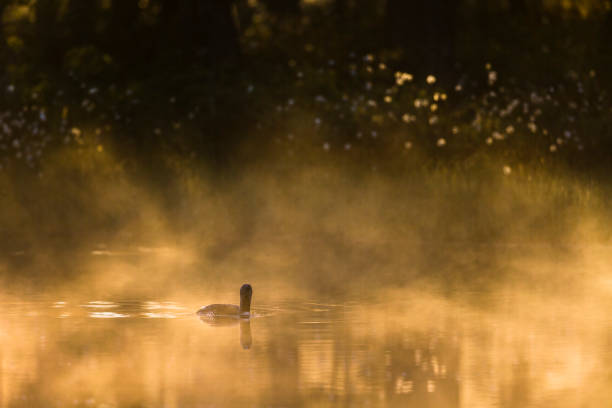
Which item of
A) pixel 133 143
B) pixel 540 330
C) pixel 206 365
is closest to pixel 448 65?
pixel 133 143

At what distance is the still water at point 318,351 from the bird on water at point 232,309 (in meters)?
0.12

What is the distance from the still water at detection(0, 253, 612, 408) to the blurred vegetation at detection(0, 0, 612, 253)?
22.0 feet

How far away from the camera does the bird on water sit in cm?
1284

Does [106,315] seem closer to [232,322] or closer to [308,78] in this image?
[232,322]

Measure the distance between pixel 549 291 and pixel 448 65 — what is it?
58.6ft

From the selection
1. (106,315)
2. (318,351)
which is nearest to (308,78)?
(106,315)

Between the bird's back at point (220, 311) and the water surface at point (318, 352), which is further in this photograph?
the bird's back at point (220, 311)

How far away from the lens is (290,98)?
94.2ft

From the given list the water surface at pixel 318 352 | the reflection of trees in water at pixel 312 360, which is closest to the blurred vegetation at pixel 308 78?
the water surface at pixel 318 352

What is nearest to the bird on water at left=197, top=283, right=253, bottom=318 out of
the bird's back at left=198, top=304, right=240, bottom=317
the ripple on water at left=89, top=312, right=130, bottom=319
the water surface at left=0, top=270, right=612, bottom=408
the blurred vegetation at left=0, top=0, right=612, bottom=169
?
the bird's back at left=198, top=304, right=240, bottom=317

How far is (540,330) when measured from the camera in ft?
39.5

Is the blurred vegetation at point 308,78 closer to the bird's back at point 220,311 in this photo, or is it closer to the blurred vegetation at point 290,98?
the blurred vegetation at point 290,98

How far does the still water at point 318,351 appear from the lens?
29.9ft

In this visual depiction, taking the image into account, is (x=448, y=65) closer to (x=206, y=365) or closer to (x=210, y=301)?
(x=210, y=301)
